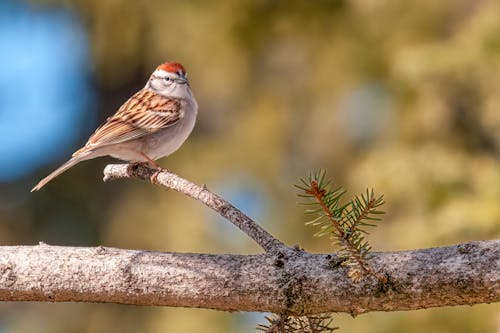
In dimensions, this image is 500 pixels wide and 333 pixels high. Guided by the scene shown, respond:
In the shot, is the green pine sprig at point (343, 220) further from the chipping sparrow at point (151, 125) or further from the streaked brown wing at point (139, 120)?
the streaked brown wing at point (139, 120)

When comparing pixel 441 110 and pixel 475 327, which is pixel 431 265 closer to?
pixel 475 327

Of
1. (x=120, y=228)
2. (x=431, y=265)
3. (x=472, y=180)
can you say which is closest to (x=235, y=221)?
(x=431, y=265)

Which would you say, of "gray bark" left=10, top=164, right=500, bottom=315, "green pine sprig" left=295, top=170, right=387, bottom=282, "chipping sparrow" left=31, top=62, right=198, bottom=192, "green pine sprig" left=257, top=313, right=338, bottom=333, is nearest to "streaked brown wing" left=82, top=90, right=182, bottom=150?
"chipping sparrow" left=31, top=62, right=198, bottom=192

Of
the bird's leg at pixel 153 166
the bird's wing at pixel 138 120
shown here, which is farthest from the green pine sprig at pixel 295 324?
the bird's wing at pixel 138 120

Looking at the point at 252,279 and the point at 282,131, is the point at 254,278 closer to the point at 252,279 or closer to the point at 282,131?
the point at 252,279

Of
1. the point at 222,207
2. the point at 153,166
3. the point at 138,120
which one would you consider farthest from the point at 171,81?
the point at 222,207

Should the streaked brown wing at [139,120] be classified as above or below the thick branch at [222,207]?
above

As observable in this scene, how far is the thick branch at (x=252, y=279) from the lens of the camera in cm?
193

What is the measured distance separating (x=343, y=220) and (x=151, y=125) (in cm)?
Answer: 239

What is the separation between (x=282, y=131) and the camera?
7.26 metres

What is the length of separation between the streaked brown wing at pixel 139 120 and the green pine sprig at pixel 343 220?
2.26m

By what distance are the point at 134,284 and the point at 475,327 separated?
85.9 inches

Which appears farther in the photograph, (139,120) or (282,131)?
(282,131)

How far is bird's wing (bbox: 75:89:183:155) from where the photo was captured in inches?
166
